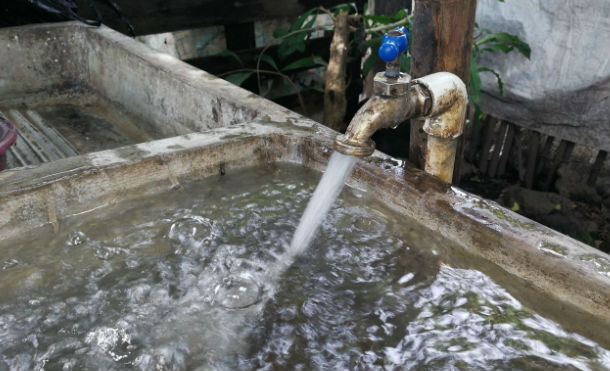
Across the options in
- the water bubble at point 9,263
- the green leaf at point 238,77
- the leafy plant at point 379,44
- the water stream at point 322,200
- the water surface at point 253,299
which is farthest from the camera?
the green leaf at point 238,77

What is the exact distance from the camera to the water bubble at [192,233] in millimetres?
1957

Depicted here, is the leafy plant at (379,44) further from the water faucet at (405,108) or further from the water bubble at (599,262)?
the water bubble at (599,262)

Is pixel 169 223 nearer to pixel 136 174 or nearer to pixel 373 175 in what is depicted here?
pixel 136 174

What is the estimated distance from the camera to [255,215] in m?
2.16

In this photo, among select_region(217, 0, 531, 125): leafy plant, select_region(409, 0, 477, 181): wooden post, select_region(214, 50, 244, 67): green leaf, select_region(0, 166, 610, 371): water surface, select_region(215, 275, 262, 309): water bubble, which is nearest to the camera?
select_region(0, 166, 610, 371): water surface

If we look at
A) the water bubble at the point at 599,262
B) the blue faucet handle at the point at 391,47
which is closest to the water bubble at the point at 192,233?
the blue faucet handle at the point at 391,47

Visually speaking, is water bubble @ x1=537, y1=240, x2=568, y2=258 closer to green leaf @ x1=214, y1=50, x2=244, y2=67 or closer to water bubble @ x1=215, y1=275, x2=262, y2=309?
→ water bubble @ x1=215, y1=275, x2=262, y2=309

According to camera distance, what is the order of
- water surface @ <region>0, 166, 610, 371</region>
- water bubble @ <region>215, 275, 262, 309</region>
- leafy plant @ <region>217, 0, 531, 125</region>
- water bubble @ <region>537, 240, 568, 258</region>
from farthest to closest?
leafy plant @ <region>217, 0, 531, 125</region>
water bubble @ <region>215, 275, 262, 309</region>
water bubble @ <region>537, 240, 568, 258</region>
water surface @ <region>0, 166, 610, 371</region>

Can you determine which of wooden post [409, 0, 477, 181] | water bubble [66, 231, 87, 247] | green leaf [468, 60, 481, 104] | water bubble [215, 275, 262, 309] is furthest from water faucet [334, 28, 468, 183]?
green leaf [468, 60, 481, 104]

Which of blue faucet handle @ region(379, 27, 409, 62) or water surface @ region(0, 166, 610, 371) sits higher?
blue faucet handle @ region(379, 27, 409, 62)

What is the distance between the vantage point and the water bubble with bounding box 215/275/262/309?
1.71 m

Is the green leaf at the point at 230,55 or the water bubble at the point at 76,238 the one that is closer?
the water bubble at the point at 76,238

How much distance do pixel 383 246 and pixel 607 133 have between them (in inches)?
119

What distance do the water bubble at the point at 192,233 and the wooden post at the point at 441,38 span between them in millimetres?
1088
